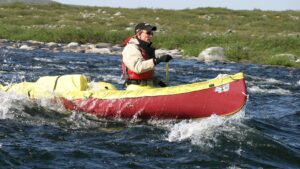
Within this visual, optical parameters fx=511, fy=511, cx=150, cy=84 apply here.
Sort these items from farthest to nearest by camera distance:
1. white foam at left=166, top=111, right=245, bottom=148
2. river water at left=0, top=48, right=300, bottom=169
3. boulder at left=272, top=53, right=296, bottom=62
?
boulder at left=272, top=53, right=296, bottom=62
white foam at left=166, top=111, right=245, bottom=148
river water at left=0, top=48, right=300, bottom=169

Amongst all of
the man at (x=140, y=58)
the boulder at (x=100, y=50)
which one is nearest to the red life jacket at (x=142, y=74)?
the man at (x=140, y=58)

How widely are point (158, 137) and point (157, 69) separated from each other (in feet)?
47.4

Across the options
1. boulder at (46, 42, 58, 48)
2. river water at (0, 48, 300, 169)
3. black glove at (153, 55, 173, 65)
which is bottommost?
boulder at (46, 42, 58, 48)

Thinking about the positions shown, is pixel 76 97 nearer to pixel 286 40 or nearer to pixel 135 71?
pixel 135 71

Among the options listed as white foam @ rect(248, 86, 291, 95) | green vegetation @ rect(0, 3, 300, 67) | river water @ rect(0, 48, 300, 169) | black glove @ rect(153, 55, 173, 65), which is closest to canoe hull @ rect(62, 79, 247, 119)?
river water @ rect(0, 48, 300, 169)

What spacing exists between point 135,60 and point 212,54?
17.3 metres

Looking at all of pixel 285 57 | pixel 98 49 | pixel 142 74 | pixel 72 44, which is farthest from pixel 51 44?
pixel 142 74

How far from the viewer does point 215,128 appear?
29.6 feet

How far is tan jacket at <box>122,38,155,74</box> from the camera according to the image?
33.8ft

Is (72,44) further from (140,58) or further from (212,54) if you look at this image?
(140,58)

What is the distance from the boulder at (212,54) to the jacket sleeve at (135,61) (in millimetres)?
16465

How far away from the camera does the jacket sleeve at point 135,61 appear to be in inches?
405

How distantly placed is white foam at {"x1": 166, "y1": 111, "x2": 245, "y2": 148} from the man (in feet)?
4.74

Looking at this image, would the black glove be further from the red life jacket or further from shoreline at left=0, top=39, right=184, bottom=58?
shoreline at left=0, top=39, right=184, bottom=58
